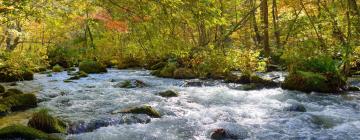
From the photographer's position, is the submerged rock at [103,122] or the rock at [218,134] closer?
the rock at [218,134]

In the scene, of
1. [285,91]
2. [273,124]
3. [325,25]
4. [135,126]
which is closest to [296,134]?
[273,124]

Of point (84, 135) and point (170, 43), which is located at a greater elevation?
point (170, 43)

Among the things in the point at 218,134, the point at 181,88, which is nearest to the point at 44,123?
the point at 218,134

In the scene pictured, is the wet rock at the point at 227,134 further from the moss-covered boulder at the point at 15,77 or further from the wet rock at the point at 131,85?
the moss-covered boulder at the point at 15,77

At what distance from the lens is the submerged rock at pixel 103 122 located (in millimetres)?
8353

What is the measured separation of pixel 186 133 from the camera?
8195 millimetres

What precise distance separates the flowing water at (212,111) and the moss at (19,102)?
0.44 meters

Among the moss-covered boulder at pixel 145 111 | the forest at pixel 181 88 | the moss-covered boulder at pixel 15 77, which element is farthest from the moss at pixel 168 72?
the moss-covered boulder at pixel 145 111

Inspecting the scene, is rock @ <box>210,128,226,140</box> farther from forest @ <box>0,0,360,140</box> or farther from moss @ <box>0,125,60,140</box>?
moss @ <box>0,125,60,140</box>

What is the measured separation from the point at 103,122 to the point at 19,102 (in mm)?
2982

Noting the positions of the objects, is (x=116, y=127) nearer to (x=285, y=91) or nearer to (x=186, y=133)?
(x=186, y=133)

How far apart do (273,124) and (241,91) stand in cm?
477

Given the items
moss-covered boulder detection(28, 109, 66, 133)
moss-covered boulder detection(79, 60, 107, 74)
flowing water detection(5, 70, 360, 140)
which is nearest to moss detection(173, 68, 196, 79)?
flowing water detection(5, 70, 360, 140)

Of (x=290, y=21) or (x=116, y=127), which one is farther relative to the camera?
(x=290, y=21)
